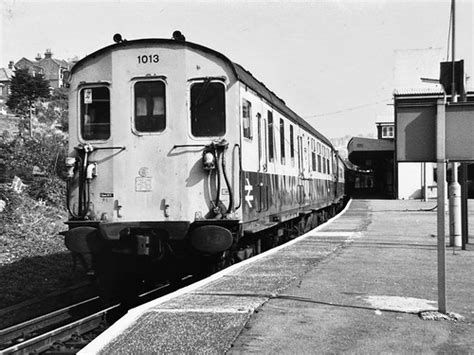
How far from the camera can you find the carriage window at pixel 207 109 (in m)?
8.88

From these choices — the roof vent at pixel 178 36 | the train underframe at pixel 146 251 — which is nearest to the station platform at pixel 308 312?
the train underframe at pixel 146 251

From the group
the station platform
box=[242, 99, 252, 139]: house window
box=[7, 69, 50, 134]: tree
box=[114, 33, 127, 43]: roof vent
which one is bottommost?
the station platform

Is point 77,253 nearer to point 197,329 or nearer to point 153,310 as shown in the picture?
point 153,310

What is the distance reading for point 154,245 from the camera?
8.55 meters

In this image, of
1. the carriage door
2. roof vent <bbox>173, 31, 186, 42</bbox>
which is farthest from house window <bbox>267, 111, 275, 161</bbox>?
roof vent <bbox>173, 31, 186, 42</bbox>

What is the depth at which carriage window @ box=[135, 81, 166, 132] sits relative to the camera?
8.97m

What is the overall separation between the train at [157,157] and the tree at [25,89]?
37.9m

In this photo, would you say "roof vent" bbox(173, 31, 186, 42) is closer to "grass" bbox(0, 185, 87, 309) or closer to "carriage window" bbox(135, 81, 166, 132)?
"carriage window" bbox(135, 81, 166, 132)

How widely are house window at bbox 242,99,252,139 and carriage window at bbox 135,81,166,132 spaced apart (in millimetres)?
1195

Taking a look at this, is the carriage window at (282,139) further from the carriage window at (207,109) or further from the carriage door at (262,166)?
the carriage window at (207,109)

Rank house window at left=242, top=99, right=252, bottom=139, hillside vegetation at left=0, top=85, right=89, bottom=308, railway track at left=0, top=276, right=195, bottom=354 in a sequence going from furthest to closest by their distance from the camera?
1. hillside vegetation at left=0, top=85, right=89, bottom=308
2. house window at left=242, top=99, right=252, bottom=139
3. railway track at left=0, top=276, right=195, bottom=354

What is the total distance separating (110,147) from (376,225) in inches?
463

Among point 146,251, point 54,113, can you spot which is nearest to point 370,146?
point 54,113

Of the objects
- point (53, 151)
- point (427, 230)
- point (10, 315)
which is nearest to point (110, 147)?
point (10, 315)
